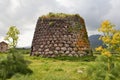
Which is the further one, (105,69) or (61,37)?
(61,37)

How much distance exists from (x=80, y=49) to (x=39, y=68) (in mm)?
9312

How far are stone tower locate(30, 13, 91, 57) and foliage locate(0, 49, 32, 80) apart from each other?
1097 cm

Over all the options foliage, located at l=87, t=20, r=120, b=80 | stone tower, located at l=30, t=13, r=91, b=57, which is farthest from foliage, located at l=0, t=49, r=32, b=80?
stone tower, located at l=30, t=13, r=91, b=57

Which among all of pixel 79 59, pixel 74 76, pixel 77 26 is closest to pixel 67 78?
pixel 74 76

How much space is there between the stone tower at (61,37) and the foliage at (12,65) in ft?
36.0

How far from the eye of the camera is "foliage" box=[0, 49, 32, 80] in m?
17.3

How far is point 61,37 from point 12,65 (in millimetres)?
12166

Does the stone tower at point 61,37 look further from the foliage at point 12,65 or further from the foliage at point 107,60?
the foliage at point 107,60

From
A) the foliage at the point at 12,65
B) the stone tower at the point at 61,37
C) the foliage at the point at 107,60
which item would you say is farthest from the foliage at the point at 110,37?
the stone tower at the point at 61,37

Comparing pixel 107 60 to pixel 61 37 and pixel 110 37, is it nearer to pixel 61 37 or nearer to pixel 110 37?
pixel 110 37

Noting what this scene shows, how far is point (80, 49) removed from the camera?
29422mm

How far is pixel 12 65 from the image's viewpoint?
1769 cm

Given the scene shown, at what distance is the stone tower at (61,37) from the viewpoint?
29234mm

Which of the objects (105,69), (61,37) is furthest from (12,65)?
(61,37)
